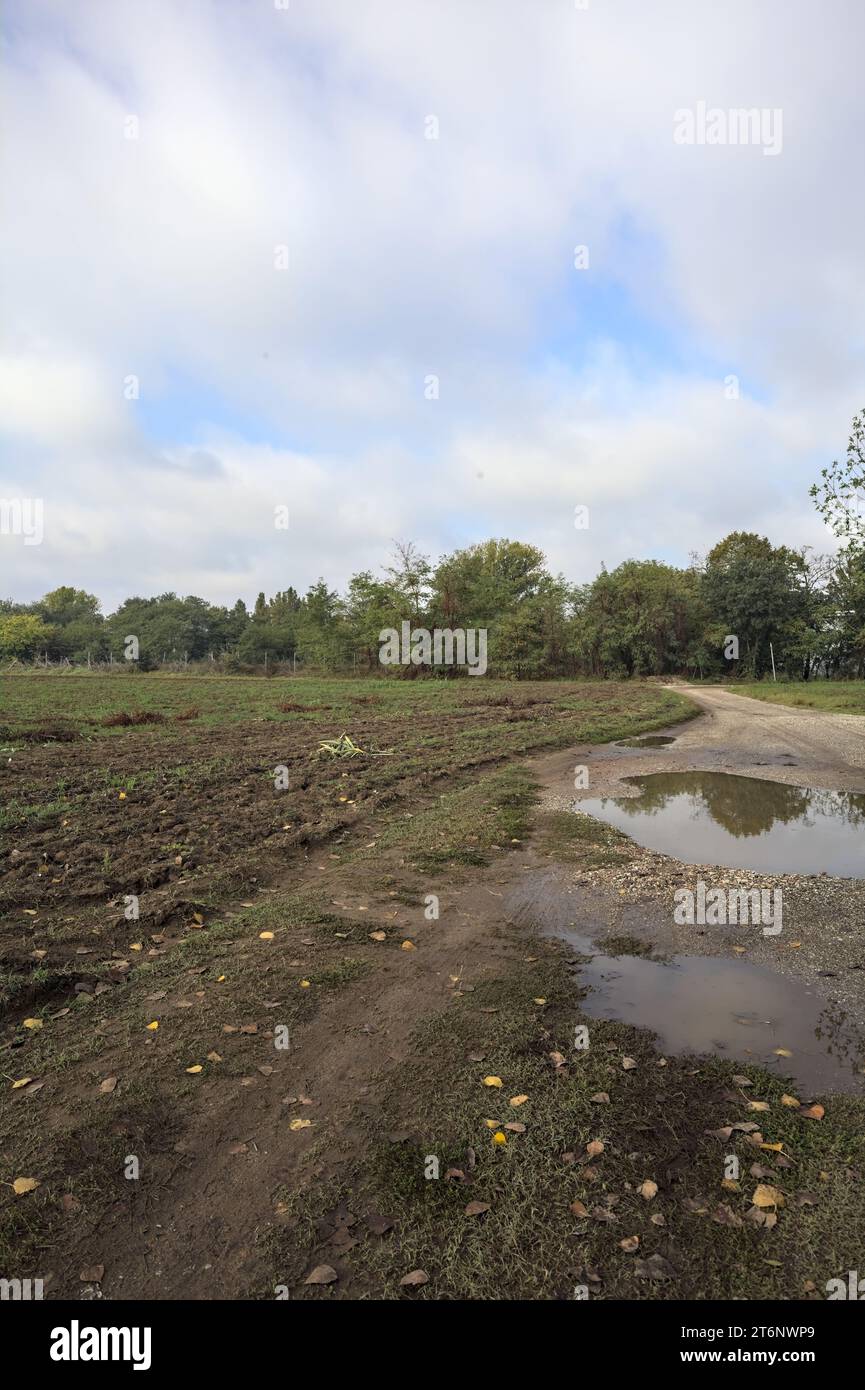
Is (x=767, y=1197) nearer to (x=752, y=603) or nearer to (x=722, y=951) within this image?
(x=722, y=951)

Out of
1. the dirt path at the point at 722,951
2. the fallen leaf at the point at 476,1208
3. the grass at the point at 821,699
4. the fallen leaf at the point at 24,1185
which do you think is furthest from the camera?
the grass at the point at 821,699

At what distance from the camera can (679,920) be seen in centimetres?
636

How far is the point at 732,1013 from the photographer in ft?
15.6

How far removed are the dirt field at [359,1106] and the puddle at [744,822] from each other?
171 centimetres

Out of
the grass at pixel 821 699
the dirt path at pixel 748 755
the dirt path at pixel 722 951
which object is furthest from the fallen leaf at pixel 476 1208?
the grass at pixel 821 699

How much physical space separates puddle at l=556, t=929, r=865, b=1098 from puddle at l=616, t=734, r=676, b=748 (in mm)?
13129

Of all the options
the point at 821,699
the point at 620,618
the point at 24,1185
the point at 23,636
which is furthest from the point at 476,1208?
the point at 23,636

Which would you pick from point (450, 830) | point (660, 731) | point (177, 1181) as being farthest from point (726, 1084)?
point (660, 731)

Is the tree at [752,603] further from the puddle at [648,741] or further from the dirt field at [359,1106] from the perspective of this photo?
the dirt field at [359,1106]

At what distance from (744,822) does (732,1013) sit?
6096mm

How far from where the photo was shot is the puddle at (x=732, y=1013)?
4156 millimetres

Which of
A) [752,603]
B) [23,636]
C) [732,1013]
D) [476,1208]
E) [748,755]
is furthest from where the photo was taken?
[23,636]
